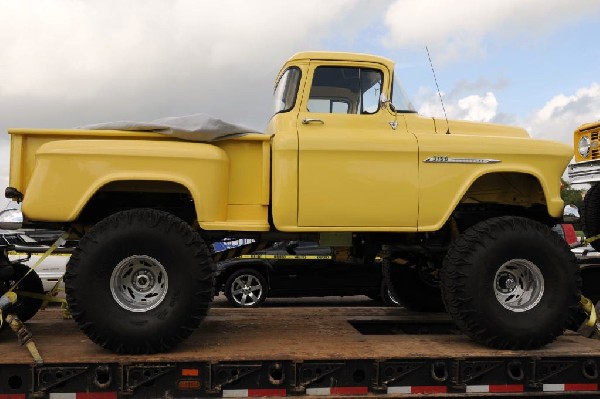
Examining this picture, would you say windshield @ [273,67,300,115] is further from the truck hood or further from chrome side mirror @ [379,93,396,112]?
the truck hood

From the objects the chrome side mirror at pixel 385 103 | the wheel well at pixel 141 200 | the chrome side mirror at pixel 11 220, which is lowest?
the chrome side mirror at pixel 11 220

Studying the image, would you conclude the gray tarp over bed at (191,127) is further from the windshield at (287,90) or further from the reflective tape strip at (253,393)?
the reflective tape strip at (253,393)

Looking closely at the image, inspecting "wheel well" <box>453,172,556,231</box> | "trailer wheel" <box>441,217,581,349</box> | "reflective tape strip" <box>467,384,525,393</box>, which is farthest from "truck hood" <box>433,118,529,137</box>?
"reflective tape strip" <box>467,384,525,393</box>

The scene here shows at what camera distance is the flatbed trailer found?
Result: 3.55 metres

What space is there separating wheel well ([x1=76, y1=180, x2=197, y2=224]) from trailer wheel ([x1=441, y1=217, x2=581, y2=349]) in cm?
210

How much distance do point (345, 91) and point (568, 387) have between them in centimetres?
268

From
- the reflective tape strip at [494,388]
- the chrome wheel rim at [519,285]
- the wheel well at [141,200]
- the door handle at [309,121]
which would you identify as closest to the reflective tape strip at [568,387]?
the reflective tape strip at [494,388]

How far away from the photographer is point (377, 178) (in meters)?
4.29

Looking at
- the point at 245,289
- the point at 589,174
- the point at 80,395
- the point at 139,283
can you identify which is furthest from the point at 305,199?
the point at 245,289

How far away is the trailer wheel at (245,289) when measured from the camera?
10109 mm

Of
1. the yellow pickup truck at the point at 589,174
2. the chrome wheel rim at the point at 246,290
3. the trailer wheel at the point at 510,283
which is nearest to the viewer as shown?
the trailer wheel at the point at 510,283

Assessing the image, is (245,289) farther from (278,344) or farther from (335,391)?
(335,391)

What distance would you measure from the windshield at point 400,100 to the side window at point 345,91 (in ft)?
0.45

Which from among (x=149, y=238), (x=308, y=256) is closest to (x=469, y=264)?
(x=149, y=238)
